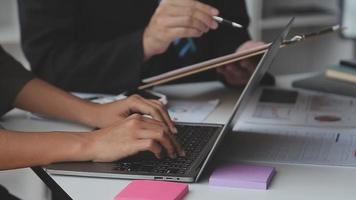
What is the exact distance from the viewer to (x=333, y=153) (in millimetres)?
1144

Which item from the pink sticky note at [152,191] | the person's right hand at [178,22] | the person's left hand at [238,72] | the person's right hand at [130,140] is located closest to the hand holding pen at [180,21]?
the person's right hand at [178,22]

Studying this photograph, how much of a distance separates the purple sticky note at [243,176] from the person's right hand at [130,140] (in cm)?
10

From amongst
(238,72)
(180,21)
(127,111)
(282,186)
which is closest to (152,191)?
(282,186)

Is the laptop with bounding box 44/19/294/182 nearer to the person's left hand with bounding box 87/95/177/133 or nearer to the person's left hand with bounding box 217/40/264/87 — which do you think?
the person's left hand with bounding box 87/95/177/133

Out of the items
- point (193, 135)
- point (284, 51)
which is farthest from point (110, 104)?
point (284, 51)

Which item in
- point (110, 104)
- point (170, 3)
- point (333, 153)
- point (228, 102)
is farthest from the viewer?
point (228, 102)

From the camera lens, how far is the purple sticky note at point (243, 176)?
979mm

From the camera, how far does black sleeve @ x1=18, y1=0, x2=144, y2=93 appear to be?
158 cm

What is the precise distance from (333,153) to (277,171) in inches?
5.7

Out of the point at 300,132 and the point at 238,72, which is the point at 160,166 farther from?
the point at 238,72

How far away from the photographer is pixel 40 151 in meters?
1.04

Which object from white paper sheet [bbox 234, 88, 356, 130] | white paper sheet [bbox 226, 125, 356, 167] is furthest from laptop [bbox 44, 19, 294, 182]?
white paper sheet [bbox 234, 88, 356, 130]

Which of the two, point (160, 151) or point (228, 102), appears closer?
point (160, 151)

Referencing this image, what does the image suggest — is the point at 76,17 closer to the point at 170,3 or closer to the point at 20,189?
the point at 170,3
